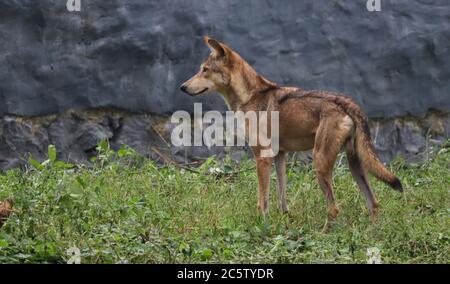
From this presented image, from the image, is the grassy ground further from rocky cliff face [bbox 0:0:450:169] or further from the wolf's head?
the wolf's head

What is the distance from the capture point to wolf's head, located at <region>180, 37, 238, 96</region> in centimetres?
964

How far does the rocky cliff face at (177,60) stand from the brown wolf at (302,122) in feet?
3.83

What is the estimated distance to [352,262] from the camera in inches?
283

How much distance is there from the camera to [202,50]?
1081 centimetres

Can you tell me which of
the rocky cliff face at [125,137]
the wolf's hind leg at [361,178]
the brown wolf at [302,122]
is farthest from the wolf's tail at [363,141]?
the rocky cliff face at [125,137]

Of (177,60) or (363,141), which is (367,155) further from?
(177,60)

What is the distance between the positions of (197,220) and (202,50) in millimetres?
3112

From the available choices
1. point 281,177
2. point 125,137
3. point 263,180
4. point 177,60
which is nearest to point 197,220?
point 263,180

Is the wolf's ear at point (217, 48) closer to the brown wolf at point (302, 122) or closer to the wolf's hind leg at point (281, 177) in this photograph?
the brown wolf at point (302, 122)
